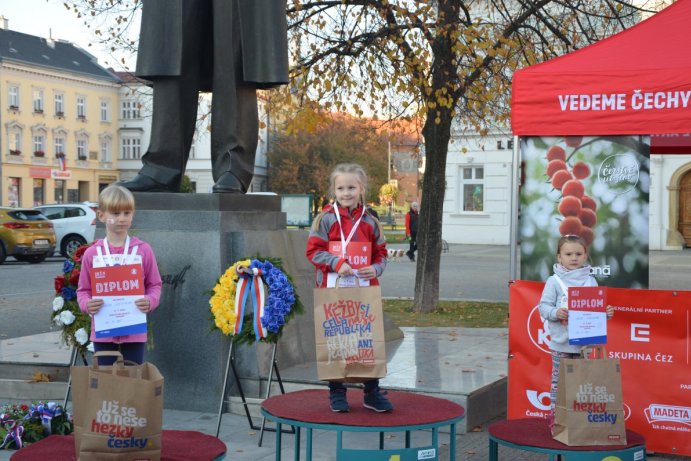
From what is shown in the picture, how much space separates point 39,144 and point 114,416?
6776 centimetres

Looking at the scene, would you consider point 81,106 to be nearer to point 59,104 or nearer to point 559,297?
point 59,104

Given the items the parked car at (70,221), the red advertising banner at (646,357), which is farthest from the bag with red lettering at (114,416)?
the parked car at (70,221)

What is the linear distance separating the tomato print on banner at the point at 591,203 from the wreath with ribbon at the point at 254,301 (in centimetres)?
180

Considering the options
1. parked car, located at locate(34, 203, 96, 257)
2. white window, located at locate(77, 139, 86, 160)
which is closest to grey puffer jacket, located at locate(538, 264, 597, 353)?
parked car, located at locate(34, 203, 96, 257)

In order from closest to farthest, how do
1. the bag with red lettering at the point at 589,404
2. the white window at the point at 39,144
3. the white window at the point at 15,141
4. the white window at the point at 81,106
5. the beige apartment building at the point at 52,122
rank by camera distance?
the bag with red lettering at the point at 589,404 < the beige apartment building at the point at 52,122 < the white window at the point at 15,141 < the white window at the point at 39,144 < the white window at the point at 81,106

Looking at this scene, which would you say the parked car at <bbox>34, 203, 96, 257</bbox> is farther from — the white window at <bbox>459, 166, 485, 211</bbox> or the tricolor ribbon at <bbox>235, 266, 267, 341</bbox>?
the tricolor ribbon at <bbox>235, 266, 267, 341</bbox>

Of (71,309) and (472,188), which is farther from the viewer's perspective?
(472,188)

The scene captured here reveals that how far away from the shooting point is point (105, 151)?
2987 inches

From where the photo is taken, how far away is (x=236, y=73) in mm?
8062

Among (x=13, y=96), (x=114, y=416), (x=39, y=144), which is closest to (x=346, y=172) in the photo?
(x=114, y=416)

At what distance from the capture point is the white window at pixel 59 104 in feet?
228

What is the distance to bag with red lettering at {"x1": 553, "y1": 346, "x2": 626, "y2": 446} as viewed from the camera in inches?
192

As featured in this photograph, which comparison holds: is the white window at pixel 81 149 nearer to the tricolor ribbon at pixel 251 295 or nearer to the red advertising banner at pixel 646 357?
the tricolor ribbon at pixel 251 295

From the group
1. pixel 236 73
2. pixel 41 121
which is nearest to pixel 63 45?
pixel 41 121
